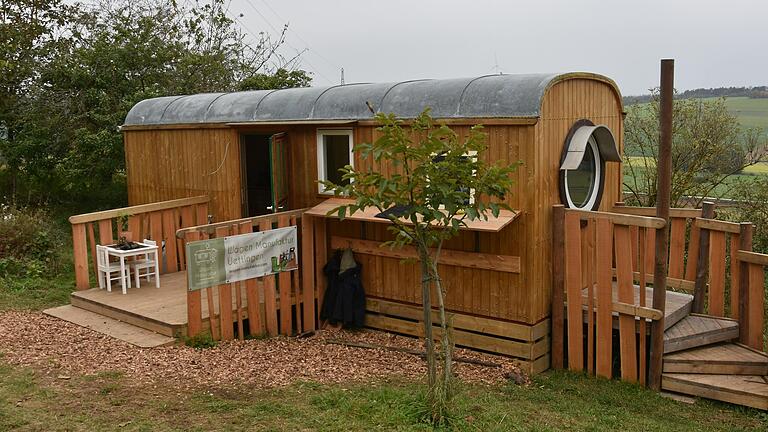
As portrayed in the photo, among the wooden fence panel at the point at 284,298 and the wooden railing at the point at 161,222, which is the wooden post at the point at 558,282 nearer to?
the wooden fence panel at the point at 284,298

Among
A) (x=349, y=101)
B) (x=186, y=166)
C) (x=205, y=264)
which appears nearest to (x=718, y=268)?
(x=349, y=101)

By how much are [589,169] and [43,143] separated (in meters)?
12.0

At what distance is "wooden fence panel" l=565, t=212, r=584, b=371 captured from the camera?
310 inches

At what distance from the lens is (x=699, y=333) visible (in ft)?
25.6

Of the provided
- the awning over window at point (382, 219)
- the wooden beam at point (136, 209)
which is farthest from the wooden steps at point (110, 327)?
the awning over window at point (382, 219)

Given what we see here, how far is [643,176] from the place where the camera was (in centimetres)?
1348

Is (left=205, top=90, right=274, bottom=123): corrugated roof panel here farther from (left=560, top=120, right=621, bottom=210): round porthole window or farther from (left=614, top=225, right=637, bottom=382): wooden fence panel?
(left=614, top=225, right=637, bottom=382): wooden fence panel

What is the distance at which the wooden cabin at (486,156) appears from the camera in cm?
784

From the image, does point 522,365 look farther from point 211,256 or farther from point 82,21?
point 82,21

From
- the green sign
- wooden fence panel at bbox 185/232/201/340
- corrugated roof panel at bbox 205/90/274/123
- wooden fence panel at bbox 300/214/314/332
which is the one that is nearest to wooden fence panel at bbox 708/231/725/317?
wooden fence panel at bbox 300/214/314/332

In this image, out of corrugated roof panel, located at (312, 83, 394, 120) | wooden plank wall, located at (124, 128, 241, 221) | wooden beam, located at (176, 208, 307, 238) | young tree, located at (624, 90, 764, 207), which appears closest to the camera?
wooden beam, located at (176, 208, 307, 238)

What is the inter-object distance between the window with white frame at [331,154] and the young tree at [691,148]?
640 cm

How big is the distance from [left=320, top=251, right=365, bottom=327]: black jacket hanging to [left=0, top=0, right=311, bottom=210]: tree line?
7675 millimetres

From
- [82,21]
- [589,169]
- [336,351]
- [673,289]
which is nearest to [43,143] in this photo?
[82,21]
